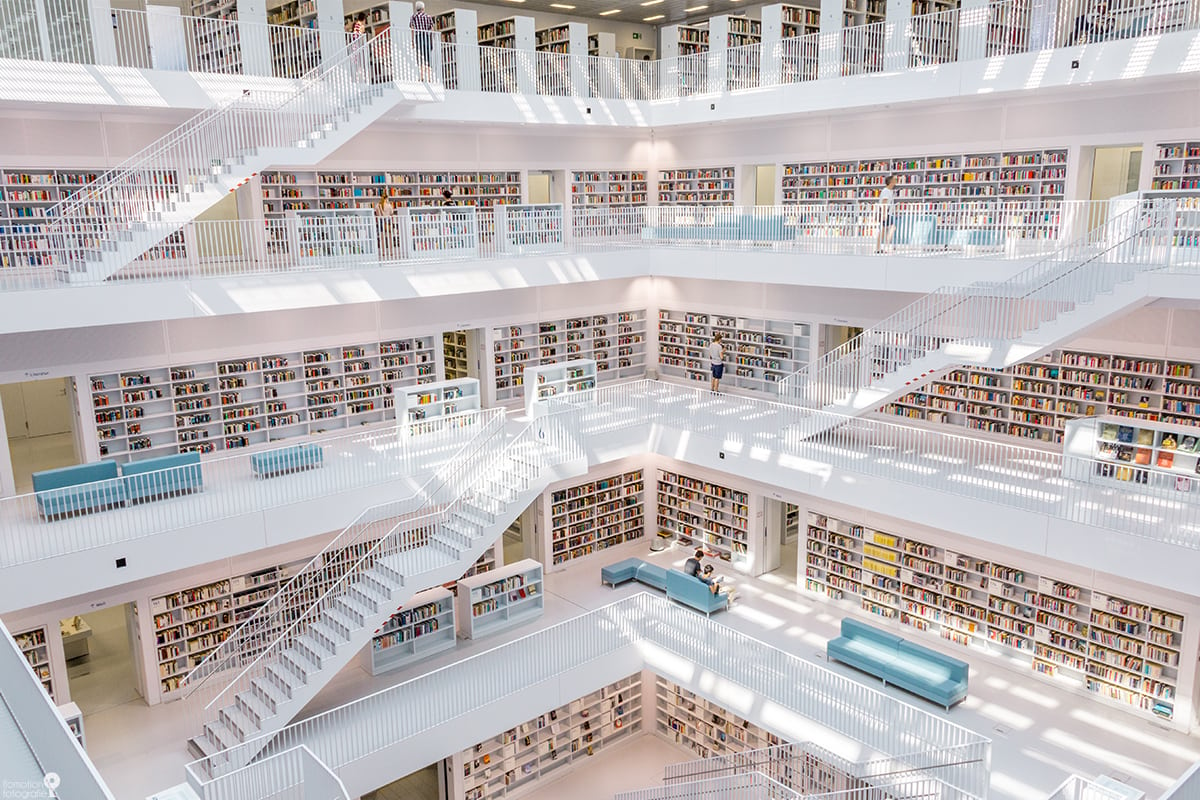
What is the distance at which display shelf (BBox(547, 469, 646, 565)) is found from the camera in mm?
17250

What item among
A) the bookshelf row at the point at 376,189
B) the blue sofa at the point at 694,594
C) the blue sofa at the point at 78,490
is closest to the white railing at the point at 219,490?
the blue sofa at the point at 78,490

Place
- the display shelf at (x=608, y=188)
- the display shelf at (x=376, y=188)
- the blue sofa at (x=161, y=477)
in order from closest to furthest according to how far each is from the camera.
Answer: the blue sofa at (x=161, y=477), the display shelf at (x=376, y=188), the display shelf at (x=608, y=188)

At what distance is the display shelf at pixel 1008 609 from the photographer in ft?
39.2

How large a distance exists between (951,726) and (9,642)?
948cm

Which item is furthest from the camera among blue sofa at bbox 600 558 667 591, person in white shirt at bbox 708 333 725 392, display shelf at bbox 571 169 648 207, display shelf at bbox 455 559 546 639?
display shelf at bbox 571 169 648 207

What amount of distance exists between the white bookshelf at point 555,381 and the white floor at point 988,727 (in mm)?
3752

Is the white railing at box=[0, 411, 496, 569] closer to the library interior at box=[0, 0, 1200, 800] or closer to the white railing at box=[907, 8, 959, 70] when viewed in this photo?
the library interior at box=[0, 0, 1200, 800]

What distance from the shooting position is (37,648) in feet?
39.7

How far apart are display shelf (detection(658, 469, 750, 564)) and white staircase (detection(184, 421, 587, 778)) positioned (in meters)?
3.80

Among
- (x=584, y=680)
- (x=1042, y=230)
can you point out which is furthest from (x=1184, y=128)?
(x=584, y=680)

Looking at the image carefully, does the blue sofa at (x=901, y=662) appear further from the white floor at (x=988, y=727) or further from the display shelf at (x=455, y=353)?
the display shelf at (x=455, y=353)

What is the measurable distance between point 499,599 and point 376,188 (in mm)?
7541

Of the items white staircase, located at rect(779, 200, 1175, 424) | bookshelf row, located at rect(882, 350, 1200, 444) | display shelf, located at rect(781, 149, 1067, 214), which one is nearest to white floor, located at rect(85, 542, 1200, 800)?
white staircase, located at rect(779, 200, 1175, 424)

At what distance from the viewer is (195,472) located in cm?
1215
